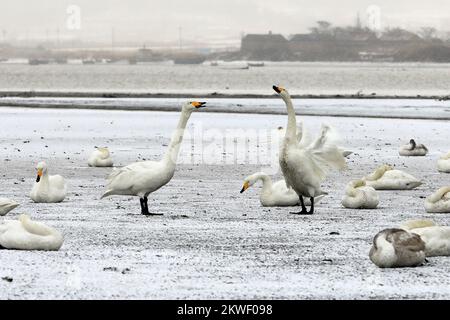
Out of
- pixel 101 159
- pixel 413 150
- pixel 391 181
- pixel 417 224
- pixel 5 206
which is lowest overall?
pixel 413 150

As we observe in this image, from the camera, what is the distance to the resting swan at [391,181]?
15.8 meters

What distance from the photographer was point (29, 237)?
9734mm

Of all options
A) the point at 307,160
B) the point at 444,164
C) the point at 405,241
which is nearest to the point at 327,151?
the point at 307,160

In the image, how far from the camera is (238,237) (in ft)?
36.0

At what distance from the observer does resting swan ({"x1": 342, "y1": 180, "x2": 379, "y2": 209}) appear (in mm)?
13383

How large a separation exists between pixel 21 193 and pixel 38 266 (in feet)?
20.4

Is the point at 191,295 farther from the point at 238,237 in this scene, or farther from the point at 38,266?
the point at 238,237

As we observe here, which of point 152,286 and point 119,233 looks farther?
point 119,233

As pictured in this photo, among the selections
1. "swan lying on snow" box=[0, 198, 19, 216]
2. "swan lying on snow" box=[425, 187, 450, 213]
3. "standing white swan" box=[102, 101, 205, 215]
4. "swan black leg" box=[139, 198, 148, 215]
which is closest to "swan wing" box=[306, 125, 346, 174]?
"swan lying on snow" box=[425, 187, 450, 213]

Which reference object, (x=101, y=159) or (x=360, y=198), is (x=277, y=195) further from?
(x=101, y=159)

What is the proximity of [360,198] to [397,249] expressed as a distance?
13.9 ft

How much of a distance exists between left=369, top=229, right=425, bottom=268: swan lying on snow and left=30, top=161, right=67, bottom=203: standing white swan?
564cm

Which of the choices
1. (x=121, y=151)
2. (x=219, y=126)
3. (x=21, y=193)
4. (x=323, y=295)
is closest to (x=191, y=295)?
(x=323, y=295)

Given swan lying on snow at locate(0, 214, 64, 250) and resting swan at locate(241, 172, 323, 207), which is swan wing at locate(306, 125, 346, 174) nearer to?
resting swan at locate(241, 172, 323, 207)
